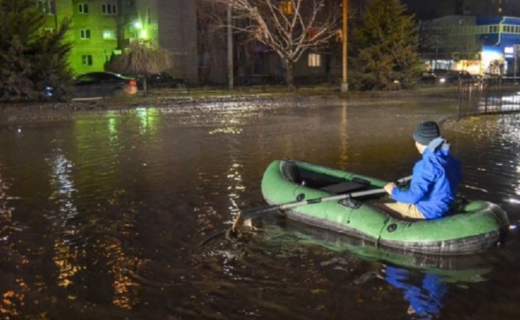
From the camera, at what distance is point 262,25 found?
108ft

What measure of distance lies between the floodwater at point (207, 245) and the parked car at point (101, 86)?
15645 millimetres

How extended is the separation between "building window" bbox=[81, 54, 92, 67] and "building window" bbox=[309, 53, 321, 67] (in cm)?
Answer: 2030

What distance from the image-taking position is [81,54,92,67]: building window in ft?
173

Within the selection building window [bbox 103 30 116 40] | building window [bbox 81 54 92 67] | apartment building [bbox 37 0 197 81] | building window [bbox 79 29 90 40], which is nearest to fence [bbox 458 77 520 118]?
apartment building [bbox 37 0 197 81]

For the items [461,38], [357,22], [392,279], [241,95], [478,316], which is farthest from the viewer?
[461,38]

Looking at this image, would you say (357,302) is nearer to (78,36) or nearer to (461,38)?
(78,36)

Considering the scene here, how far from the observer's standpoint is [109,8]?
178 ft

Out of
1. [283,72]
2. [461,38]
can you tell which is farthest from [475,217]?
[461,38]

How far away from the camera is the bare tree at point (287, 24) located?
109 ft

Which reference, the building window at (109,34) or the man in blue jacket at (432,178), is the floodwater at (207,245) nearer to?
the man in blue jacket at (432,178)

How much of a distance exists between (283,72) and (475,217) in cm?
4460

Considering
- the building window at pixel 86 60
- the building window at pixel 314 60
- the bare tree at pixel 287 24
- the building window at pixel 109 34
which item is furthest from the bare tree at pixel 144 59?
the building window at pixel 314 60

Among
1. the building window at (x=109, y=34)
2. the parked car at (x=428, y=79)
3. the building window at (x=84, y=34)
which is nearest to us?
the parked car at (x=428, y=79)

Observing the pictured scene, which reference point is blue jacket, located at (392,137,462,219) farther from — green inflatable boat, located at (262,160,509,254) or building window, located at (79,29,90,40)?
building window, located at (79,29,90,40)
